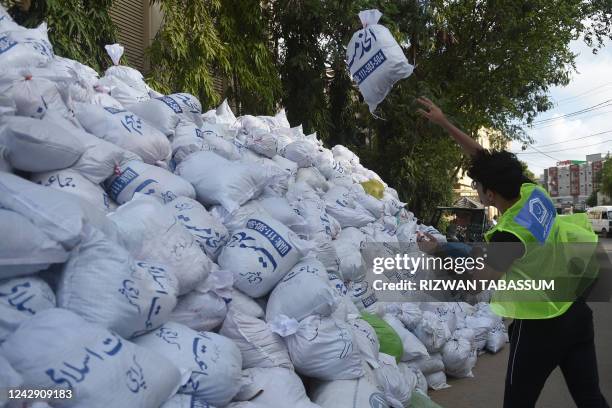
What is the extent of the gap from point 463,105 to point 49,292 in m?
12.1

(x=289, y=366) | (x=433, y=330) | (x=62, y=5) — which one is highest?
(x=62, y=5)

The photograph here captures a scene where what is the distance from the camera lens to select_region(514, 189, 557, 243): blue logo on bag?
2326 millimetres

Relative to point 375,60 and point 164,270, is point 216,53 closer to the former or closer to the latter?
point 375,60

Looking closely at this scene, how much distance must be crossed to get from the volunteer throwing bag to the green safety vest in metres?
1.96

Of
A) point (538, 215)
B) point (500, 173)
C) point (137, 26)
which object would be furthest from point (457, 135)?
point (137, 26)

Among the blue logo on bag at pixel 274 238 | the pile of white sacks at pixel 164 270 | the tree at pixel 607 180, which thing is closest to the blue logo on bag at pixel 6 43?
the pile of white sacks at pixel 164 270

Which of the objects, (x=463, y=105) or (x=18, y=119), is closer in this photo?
(x=18, y=119)

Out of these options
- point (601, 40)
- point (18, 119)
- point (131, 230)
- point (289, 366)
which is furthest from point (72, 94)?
point (601, 40)

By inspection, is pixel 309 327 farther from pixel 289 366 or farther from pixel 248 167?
pixel 248 167

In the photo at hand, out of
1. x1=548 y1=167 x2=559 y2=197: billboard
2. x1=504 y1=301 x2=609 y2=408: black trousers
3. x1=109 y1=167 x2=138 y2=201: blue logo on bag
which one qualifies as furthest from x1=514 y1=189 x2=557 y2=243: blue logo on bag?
x1=548 y1=167 x2=559 y2=197: billboard

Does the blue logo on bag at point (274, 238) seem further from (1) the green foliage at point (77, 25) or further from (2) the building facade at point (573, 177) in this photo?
(2) the building facade at point (573, 177)

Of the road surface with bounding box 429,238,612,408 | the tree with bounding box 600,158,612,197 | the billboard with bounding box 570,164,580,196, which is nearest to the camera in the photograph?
the road surface with bounding box 429,238,612,408

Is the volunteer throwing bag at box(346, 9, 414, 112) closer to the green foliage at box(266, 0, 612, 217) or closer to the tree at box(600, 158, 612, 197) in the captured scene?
the green foliage at box(266, 0, 612, 217)

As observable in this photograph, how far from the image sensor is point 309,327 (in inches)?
106
